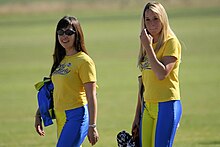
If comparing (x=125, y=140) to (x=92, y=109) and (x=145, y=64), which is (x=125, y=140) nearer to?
(x=92, y=109)

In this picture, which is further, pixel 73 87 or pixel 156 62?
pixel 73 87

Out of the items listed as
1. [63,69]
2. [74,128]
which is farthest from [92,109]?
[63,69]

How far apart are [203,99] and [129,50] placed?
2209cm

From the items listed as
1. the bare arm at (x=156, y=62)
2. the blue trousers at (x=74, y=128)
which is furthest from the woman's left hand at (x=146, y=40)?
the blue trousers at (x=74, y=128)

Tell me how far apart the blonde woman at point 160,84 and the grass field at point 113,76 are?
664 millimetres

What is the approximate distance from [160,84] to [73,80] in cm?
93

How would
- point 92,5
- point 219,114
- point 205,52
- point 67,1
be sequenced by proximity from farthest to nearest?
1. point 67,1
2. point 92,5
3. point 205,52
4. point 219,114

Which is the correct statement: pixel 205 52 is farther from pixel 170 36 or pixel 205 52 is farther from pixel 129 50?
pixel 170 36

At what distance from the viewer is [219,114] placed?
60.0ft

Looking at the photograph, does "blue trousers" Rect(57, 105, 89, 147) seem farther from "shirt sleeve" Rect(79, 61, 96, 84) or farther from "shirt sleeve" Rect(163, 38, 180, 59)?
"shirt sleeve" Rect(163, 38, 180, 59)

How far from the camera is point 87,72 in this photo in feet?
28.2

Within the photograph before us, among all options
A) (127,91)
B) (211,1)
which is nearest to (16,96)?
(127,91)

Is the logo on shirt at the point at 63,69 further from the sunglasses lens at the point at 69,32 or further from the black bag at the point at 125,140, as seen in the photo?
the black bag at the point at 125,140

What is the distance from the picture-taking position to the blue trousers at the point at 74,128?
338 inches
